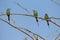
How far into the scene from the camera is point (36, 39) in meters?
2.45

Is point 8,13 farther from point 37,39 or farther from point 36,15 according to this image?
point 37,39

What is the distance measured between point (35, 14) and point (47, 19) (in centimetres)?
22

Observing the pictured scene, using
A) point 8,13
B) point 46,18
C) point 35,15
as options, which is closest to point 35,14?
point 35,15

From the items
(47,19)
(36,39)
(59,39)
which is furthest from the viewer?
(59,39)

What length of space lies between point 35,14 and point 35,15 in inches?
0.6

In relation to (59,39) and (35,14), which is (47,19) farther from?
(59,39)

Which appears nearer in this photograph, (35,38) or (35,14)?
(35,14)

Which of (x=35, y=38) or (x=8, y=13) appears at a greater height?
(x=8, y=13)

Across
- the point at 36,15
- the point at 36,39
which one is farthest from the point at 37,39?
the point at 36,15

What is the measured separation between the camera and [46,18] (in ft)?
7.07

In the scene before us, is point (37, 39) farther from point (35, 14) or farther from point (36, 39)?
point (35, 14)

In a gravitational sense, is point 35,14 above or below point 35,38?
above

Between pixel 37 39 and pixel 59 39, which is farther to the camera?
pixel 59 39

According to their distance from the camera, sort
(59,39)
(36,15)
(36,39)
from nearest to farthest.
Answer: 1. (36,15)
2. (36,39)
3. (59,39)
